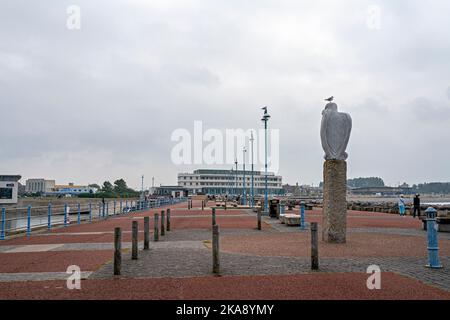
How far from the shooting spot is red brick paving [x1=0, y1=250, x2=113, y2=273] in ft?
28.2

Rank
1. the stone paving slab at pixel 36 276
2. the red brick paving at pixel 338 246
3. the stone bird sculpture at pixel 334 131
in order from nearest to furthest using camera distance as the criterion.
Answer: the stone paving slab at pixel 36 276, the red brick paving at pixel 338 246, the stone bird sculpture at pixel 334 131

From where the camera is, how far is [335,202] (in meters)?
12.5

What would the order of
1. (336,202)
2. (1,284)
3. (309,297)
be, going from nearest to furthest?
(309,297) < (1,284) < (336,202)

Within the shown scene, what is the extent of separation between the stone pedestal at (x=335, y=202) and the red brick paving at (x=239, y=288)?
4960mm

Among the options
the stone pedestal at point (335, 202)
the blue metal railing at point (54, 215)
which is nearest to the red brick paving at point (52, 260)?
the blue metal railing at point (54, 215)

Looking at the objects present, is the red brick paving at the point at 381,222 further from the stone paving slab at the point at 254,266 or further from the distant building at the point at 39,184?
the distant building at the point at 39,184

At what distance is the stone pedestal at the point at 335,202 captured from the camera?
40.8ft
